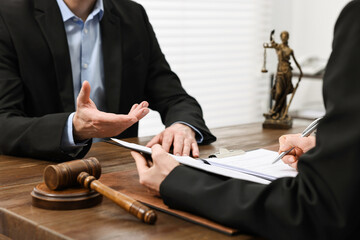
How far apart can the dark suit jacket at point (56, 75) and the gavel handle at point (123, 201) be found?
22.5 inches

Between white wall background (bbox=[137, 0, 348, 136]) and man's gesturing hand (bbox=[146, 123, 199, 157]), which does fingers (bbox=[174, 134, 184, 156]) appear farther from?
white wall background (bbox=[137, 0, 348, 136])

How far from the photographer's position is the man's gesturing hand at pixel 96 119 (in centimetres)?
165

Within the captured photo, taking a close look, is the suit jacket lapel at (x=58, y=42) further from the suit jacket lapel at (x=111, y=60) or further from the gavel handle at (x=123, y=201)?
the gavel handle at (x=123, y=201)

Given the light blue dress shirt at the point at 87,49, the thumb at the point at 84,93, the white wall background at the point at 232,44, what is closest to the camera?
the thumb at the point at 84,93

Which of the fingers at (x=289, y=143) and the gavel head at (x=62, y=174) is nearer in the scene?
the gavel head at (x=62, y=174)

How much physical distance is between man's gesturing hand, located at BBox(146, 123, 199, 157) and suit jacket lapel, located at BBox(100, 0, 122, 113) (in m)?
0.54

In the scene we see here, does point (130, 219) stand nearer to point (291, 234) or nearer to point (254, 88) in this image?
point (291, 234)

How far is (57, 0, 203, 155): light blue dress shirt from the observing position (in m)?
2.42

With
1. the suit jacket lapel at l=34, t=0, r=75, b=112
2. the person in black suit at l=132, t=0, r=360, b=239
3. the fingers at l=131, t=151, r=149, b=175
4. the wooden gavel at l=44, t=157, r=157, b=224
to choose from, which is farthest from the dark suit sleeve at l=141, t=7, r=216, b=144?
the person in black suit at l=132, t=0, r=360, b=239

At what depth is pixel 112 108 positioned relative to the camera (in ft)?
8.19

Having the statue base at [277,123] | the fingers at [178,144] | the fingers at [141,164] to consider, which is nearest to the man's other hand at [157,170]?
the fingers at [141,164]

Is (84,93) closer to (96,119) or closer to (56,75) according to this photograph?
(96,119)

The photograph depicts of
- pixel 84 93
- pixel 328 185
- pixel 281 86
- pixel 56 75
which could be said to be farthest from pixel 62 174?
pixel 281 86

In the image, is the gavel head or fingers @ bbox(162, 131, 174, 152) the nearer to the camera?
the gavel head
